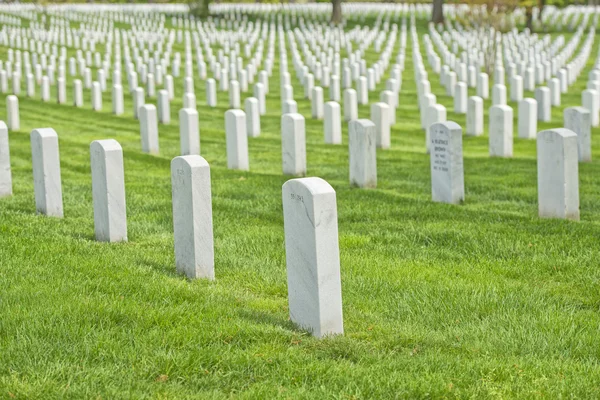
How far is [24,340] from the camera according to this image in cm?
502

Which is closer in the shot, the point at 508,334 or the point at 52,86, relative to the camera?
the point at 508,334

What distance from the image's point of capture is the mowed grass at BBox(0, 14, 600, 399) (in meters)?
4.64

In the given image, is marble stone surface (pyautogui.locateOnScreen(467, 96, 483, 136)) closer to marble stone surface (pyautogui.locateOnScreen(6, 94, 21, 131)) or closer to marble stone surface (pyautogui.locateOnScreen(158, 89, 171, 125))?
marble stone surface (pyautogui.locateOnScreen(158, 89, 171, 125))

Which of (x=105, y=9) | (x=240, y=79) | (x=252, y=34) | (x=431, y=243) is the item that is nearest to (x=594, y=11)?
(x=252, y=34)

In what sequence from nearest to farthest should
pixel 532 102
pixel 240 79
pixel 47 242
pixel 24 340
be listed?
pixel 24 340 < pixel 47 242 < pixel 532 102 < pixel 240 79

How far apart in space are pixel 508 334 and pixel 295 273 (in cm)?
121

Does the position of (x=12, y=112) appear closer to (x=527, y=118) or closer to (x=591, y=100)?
(x=527, y=118)

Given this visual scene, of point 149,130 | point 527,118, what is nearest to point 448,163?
point 149,130

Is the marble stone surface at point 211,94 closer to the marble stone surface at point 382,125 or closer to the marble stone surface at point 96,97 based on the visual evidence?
the marble stone surface at point 96,97

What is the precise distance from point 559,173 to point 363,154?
264cm

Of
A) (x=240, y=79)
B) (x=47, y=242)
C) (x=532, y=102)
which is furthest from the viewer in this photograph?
(x=240, y=79)

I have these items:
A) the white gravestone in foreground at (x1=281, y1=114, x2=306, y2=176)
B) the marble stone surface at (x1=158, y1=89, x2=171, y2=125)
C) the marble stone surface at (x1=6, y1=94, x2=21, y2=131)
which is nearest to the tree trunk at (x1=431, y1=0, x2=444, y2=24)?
the marble stone surface at (x1=158, y1=89, x2=171, y2=125)

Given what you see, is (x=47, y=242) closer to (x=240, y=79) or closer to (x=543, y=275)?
(x=543, y=275)

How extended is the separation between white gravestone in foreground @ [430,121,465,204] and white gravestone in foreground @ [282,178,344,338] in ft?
14.9
